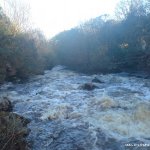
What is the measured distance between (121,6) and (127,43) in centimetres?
554

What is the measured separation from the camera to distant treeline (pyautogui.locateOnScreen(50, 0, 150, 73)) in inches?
1138

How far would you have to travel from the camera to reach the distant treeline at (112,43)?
94.8 feet

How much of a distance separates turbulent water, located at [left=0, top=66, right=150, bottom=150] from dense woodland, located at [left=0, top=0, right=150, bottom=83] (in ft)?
11.5

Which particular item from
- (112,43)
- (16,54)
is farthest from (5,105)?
(112,43)

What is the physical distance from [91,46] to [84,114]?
1787cm

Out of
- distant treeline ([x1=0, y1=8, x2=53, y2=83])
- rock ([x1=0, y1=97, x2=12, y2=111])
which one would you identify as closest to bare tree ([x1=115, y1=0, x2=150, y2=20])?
distant treeline ([x1=0, y1=8, x2=53, y2=83])

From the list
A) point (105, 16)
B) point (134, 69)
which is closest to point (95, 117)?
point (134, 69)

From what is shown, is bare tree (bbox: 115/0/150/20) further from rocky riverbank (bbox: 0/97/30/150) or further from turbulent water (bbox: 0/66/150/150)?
rocky riverbank (bbox: 0/97/30/150)

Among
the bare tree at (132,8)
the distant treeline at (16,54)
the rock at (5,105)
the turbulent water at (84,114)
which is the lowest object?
the turbulent water at (84,114)

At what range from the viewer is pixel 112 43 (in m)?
31.1

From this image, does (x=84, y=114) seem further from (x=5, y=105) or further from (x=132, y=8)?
(x=132, y=8)

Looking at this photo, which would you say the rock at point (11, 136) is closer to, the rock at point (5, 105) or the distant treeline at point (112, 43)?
the rock at point (5, 105)

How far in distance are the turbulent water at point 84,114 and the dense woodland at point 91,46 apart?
3492 mm

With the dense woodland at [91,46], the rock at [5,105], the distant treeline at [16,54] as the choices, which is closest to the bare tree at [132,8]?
the dense woodland at [91,46]
